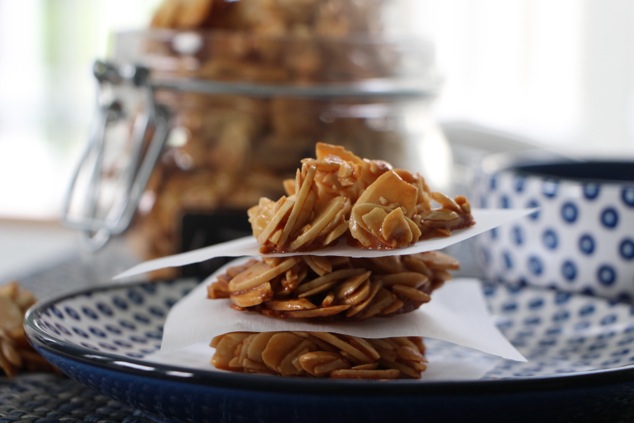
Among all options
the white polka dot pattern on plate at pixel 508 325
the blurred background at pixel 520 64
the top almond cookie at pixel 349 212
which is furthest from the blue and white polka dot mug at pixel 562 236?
the blurred background at pixel 520 64

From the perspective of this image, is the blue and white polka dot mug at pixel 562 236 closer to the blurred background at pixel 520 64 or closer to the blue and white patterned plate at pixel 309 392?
the blue and white patterned plate at pixel 309 392

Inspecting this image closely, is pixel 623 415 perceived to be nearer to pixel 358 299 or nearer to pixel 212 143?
pixel 358 299

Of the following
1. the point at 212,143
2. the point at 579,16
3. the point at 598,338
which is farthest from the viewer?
the point at 579,16

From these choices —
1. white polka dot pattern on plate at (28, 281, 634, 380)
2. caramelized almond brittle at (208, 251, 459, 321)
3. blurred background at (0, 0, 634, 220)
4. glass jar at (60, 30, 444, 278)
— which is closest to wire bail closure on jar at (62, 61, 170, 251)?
glass jar at (60, 30, 444, 278)

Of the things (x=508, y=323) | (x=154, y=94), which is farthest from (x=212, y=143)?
(x=508, y=323)

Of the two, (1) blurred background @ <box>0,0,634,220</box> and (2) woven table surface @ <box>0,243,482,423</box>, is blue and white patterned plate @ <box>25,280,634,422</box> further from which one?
(1) blurred background @ <box>0,0,634,220</box>

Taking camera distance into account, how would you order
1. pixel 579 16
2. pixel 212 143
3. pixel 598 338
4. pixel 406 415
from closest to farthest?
1. pixel 406 415
2. pixel 598 338
3. pixel 212 143
4. pixel 579 16

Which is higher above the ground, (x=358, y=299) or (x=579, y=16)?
(x=579, y=16)

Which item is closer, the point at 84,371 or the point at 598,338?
the point at 84,371
